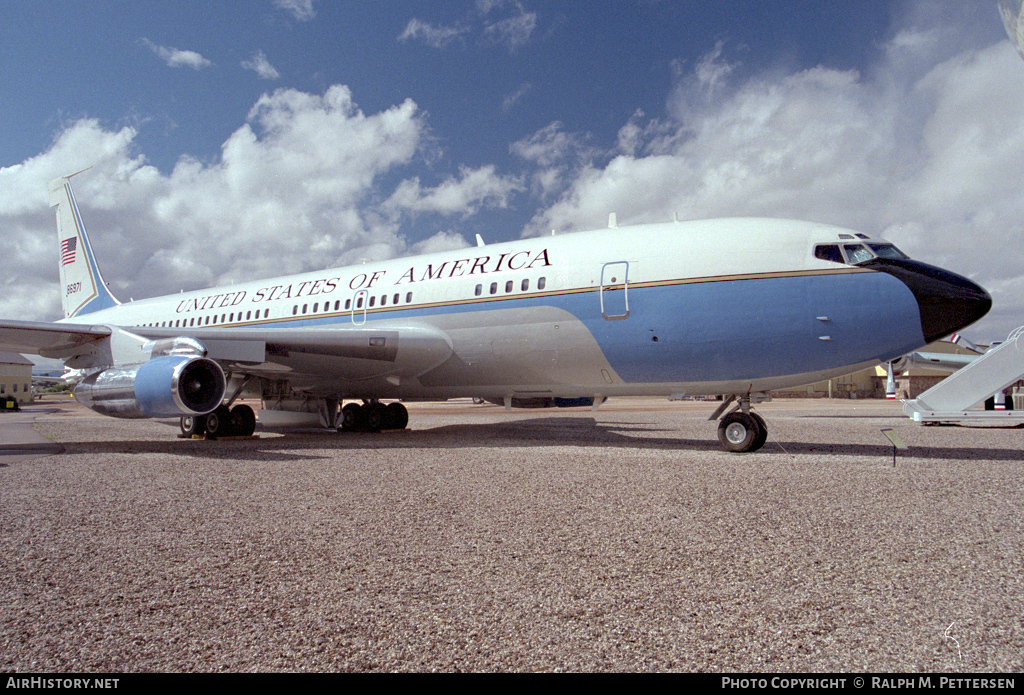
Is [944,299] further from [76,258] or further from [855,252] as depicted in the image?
[76,258]

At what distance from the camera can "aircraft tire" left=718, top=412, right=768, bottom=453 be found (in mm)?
9094

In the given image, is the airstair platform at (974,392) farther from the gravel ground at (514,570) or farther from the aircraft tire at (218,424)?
the aircraft tire at (218,424)

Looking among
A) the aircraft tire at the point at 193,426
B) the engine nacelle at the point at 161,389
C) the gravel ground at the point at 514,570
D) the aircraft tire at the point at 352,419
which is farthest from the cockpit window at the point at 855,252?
the aircraft tire at the point at 193,426

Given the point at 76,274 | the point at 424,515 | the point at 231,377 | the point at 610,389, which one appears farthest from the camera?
the point at 76,274

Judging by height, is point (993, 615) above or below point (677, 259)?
below

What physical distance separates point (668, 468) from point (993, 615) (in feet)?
15.2

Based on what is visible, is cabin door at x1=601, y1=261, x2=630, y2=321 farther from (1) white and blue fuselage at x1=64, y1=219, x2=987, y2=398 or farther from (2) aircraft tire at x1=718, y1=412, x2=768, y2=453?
(2) aircraft tire at x1=718, y1=412, x2=768, y2=453

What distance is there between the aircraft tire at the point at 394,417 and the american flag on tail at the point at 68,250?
13.3 metres

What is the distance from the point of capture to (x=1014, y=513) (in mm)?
4883

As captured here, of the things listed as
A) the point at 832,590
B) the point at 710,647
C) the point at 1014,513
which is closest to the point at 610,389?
the point at 1014,513

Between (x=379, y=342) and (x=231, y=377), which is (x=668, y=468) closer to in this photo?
(x=379, y=342)

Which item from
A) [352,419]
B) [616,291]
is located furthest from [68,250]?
[616,291]

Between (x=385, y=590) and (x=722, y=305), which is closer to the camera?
(x=385, y=590)

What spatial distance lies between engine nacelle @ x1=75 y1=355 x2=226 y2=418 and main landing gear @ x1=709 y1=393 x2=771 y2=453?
823 cm
